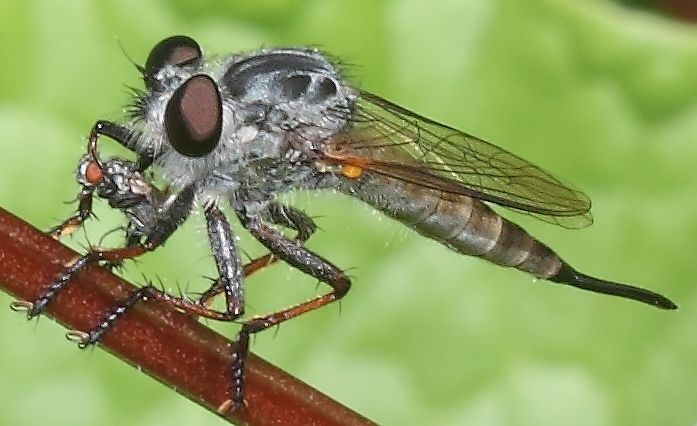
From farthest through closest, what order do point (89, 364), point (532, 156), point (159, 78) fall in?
point (532, 156) → point (89, 364) → point (159, 78)

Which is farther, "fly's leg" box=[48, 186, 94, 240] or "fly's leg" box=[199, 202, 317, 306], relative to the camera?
"fly's leg" box=[199, 202, 317, 306]

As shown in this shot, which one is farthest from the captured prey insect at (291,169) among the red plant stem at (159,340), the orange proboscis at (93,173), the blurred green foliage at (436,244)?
the red plant stem at (159,340)

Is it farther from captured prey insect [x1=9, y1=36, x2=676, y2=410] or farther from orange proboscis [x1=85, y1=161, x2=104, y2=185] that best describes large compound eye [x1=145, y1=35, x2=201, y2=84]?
orange proboscis [x1=85, y1=161, x2=104, y2=185]

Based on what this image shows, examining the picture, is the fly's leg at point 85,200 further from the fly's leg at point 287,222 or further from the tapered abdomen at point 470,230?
the tapered abdomen at point 470,230

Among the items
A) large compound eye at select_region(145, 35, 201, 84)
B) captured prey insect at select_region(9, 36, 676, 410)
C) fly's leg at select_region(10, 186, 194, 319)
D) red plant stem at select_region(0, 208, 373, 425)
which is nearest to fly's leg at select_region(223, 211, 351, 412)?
captured prey insect at select_region(9, 36, 676, 410)

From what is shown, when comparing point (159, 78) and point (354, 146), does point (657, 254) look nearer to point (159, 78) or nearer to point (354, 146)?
point (354, 146)

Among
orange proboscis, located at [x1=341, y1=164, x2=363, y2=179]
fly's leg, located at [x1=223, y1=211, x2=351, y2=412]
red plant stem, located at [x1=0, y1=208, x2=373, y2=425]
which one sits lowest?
red plant stem, located at [x1=0, y1=208, x2=373, y2=425]

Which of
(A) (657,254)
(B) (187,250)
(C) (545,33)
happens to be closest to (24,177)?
(B) (187,250)
